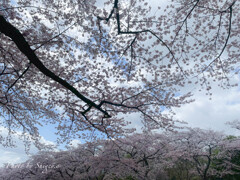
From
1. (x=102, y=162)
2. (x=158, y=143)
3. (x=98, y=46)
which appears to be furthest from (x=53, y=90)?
(x=158, y=143)

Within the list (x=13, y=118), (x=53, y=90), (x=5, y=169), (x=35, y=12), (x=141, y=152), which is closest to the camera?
(x=35, y=12)

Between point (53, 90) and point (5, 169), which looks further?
point (5, 169)

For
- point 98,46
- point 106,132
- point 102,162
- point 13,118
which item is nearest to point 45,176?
point 102,162

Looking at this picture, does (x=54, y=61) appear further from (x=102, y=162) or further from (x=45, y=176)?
(x=45, y=176)

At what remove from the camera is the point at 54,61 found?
6.13 metres

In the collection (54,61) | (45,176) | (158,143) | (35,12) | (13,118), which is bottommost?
(45,176)

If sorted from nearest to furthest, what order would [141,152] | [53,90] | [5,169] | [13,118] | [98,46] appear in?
[98,46]
[53,90]
[13,118]
[141,152]
[5,169]

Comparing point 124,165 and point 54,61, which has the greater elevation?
point 54,61

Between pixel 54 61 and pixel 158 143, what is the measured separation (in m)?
11.5

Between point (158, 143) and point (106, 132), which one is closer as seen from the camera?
point (106, 132)

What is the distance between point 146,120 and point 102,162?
7.00 metres

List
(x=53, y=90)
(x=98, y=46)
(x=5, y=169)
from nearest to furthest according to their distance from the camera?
(x=98, y=46)
(x=53, y=90)
(x=5, y=169)

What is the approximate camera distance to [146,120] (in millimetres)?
6688

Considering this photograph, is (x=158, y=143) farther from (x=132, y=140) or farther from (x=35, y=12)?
(x=35, y=12)
